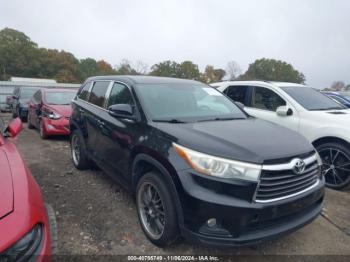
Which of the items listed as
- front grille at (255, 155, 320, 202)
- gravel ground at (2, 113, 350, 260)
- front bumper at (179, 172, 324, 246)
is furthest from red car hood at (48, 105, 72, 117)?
front grille at (255, 155, 320, 202)

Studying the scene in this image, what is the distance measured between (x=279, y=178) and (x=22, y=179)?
2.13 meters

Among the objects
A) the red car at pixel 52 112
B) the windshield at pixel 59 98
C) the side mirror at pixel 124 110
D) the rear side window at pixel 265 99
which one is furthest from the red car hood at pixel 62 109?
the rear side window at pixel 265 99

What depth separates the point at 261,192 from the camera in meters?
2.33

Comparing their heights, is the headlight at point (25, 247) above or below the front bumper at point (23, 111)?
above

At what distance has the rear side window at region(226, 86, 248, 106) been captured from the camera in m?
6.12

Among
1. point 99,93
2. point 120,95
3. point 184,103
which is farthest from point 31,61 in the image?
point 184,103

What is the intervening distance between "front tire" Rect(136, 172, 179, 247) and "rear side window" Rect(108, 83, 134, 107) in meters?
1.09

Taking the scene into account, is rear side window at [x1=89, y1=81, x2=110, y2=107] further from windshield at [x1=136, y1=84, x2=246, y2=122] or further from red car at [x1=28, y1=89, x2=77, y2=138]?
red car at [x1=28, y1=89, x2=77, y2=138]

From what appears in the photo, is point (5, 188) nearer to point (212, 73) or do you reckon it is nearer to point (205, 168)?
point (205, 168)

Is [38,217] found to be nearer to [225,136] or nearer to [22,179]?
[22,179]

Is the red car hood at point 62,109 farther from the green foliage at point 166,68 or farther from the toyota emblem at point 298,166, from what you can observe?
the green foliage at point 166,68

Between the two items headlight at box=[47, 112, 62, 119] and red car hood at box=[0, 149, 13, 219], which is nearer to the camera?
red car hood at box=[0, 149, 13, 219]

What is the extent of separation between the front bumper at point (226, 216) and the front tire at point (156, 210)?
0.17m

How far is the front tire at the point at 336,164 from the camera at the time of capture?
4355 mm
